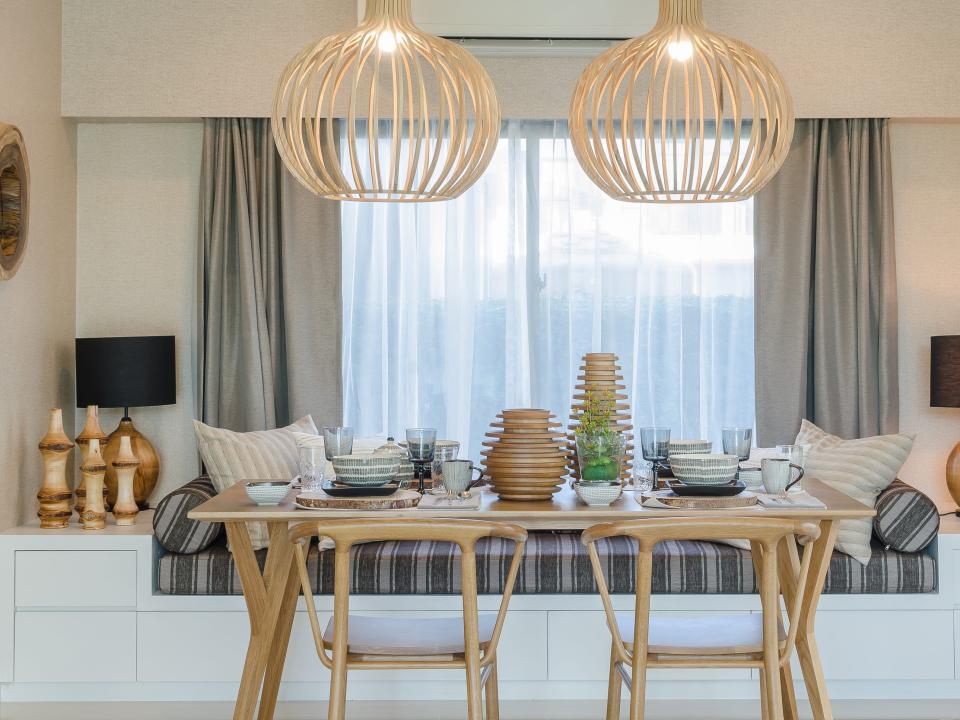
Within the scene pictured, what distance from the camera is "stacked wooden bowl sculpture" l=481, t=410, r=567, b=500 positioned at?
9.14 ft

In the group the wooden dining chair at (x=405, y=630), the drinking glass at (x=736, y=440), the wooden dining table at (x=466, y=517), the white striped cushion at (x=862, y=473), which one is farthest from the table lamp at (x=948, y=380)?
the wooden dining chair at (x=405, y=630)

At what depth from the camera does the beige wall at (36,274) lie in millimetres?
3641

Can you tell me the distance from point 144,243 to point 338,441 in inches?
76.2

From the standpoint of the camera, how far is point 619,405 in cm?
318

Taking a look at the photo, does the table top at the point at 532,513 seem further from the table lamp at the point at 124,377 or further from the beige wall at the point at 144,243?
the beige wall at the point at 144,243

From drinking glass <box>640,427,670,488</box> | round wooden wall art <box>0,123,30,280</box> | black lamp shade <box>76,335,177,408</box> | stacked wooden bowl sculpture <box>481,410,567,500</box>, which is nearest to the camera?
stacked wooden bowl sculpture <box>481,410,567,500</box>

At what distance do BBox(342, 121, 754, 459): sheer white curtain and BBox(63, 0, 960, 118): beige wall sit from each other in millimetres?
640

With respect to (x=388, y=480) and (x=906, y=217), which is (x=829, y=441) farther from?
(x=388, y=480)

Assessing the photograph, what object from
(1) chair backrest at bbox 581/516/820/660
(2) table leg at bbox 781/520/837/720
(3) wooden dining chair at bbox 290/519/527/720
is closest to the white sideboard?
(2) table leg at bbox 781/520/837/720

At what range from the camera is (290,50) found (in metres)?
4.19

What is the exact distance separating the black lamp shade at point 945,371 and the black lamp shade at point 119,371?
10.2 ft

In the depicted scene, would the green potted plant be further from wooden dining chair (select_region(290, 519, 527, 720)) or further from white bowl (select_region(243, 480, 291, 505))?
white bowl (select_region(243, 480, 291, 505))

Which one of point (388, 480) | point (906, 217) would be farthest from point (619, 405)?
point (906, 217)

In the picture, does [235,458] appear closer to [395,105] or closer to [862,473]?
[395,105]
